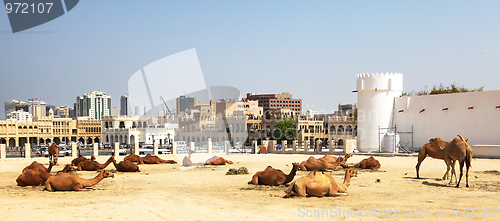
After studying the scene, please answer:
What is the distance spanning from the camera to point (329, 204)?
11.5 m

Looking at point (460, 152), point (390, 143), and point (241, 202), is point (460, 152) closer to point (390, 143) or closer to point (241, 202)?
point (241, 202)

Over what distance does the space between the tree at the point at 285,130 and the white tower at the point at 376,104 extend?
6088 cm

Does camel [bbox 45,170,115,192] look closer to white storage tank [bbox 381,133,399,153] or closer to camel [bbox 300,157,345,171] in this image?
camel [bbox 300,157,345,171]

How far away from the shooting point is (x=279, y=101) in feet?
580

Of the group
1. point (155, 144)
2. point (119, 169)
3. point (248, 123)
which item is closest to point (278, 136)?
point (248, 123)

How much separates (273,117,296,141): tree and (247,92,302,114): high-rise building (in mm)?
67128

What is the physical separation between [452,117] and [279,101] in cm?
14155

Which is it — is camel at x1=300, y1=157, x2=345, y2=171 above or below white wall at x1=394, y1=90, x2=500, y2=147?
below

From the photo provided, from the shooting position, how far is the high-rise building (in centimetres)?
17475

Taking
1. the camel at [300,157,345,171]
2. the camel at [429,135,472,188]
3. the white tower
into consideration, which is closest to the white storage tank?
the white tower

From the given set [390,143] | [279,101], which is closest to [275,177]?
[390,143]

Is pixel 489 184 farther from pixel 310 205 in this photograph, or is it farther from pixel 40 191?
pixel 40 191

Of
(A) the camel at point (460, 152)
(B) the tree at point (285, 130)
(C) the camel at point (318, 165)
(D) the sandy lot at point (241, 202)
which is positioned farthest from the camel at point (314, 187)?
(B) the tree at point (285, 130)

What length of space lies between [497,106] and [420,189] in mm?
21588
